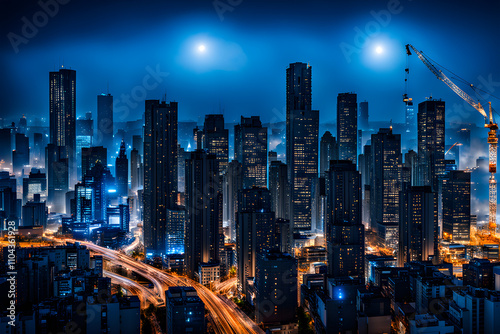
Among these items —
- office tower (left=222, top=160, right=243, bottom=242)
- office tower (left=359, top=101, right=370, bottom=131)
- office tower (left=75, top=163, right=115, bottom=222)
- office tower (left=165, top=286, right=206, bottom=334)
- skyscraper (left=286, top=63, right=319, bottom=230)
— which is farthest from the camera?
office tower (left=359, top=101, right=370, bottom=131)

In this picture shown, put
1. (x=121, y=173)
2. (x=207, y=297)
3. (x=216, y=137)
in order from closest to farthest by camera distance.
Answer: (x=207, y=297) → (x=216, y=137) → (x=121, y=173)

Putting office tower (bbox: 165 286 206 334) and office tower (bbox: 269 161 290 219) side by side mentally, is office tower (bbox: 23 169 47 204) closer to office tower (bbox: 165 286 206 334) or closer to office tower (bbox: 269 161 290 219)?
office tower (bbox: 269 161 290 219)

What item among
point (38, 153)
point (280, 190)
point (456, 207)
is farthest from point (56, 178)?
point (456, 207)

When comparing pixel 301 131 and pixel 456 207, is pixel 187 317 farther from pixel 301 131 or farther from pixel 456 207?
pixel 301 131

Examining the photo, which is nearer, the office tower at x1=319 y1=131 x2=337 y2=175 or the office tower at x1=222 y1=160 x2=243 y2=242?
the office tower at x1=222 y1=160 x2=243 y2=242

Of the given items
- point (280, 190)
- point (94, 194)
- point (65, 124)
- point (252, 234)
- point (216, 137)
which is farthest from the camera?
point (65, 124)

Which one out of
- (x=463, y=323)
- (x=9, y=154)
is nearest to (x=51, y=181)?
(x=9, y=154)

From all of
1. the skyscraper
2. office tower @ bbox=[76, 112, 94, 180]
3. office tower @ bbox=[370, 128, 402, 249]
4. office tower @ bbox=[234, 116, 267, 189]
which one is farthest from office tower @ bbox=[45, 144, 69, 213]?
office tower @ bbox=[370, 128, 402, 249]
